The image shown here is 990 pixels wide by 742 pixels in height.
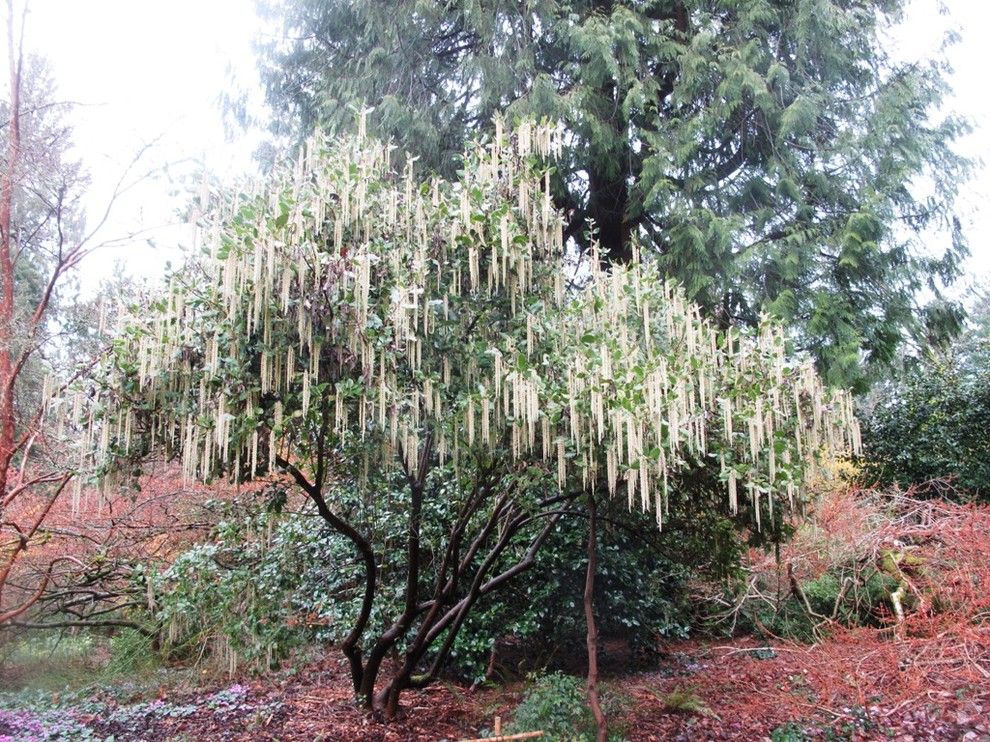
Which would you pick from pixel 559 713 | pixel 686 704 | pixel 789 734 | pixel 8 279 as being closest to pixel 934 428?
pixel 789 734

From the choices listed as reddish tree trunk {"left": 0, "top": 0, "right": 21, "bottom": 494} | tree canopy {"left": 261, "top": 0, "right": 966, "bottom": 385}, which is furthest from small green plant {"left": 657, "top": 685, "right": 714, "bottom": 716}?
reddish tree trunk {"left": 0, "top": 0, "right": 21, "bottom": 494}

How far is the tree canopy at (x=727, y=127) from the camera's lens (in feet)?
28.5

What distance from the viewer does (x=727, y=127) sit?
956 centimetres

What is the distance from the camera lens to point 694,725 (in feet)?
19.8

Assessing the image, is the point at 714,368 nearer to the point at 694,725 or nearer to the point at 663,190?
the point at 694,725

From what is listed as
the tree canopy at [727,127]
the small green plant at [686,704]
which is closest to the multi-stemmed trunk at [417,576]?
the small green plant at [686,704]

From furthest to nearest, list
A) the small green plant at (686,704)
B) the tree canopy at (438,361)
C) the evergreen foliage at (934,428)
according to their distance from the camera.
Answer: the evergreen foliage at (934,428), the small green plant at (686,704), the tree canopy at (438,361)

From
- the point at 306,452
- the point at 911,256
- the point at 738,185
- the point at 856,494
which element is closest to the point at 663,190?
the point at 738,185

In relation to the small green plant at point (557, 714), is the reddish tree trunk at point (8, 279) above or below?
above

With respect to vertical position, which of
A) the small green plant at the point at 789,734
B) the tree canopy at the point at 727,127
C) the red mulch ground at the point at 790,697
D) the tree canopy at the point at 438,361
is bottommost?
the small green plant at the point at 789,734

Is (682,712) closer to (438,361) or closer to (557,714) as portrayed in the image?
(557,714)

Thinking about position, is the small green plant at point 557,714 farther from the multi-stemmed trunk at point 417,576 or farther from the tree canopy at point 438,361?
the tree canopy at point 438,361

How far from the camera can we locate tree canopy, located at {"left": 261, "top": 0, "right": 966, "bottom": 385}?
8.68 m

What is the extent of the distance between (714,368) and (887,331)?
546 cm
